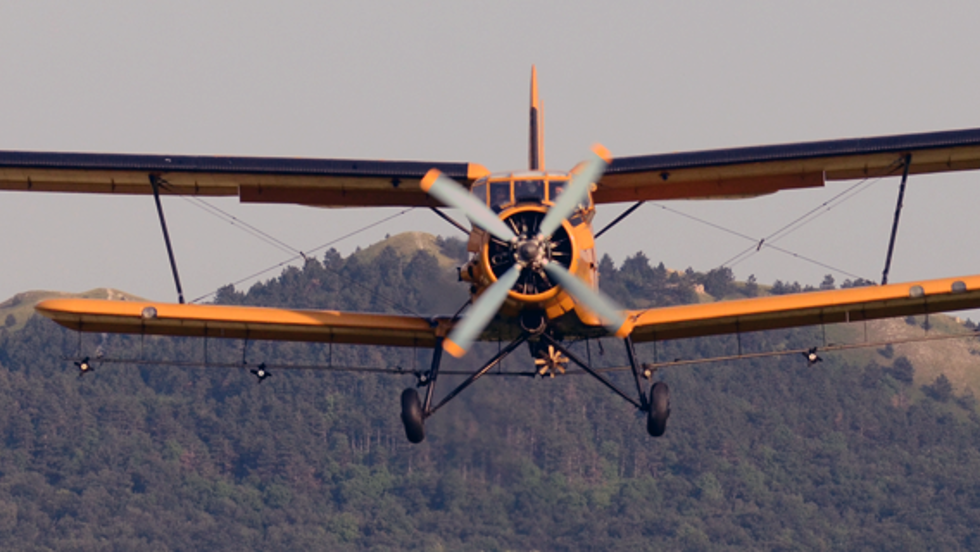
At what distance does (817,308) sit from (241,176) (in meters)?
9.46

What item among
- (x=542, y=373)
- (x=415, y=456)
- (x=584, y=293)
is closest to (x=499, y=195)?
(x=584, y=293)

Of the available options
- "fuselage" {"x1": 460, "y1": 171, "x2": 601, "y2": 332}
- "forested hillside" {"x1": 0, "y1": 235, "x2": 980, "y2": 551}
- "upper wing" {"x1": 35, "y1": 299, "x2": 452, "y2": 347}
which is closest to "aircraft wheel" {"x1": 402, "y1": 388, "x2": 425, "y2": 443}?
"fuselage" {"x1": 460, "y1": 171, "x2": 601, "y2": 332}

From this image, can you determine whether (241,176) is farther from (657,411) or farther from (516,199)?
(657,411)

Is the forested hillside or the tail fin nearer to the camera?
the tail fin

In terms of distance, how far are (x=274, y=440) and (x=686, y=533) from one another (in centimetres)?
2716

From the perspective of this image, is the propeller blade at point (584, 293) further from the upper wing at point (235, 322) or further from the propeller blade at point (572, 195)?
the upper wing at point (235, 322)

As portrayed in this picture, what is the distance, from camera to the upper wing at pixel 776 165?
26.7m

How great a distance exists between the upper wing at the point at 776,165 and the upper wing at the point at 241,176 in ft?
9.30

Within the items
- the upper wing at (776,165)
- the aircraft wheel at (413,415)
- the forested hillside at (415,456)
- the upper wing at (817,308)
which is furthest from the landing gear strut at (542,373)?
the forested hillside at (415,456)

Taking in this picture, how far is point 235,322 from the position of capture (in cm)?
2728

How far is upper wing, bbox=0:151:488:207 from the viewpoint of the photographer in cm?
2709

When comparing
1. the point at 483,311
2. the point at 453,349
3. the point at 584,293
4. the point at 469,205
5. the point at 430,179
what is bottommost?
the point at 453,349

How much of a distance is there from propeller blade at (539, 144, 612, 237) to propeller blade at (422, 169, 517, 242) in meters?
0.52

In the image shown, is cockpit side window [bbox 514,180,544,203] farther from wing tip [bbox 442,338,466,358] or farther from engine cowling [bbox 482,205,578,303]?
wing tip [bbox 442,338,466,358]
